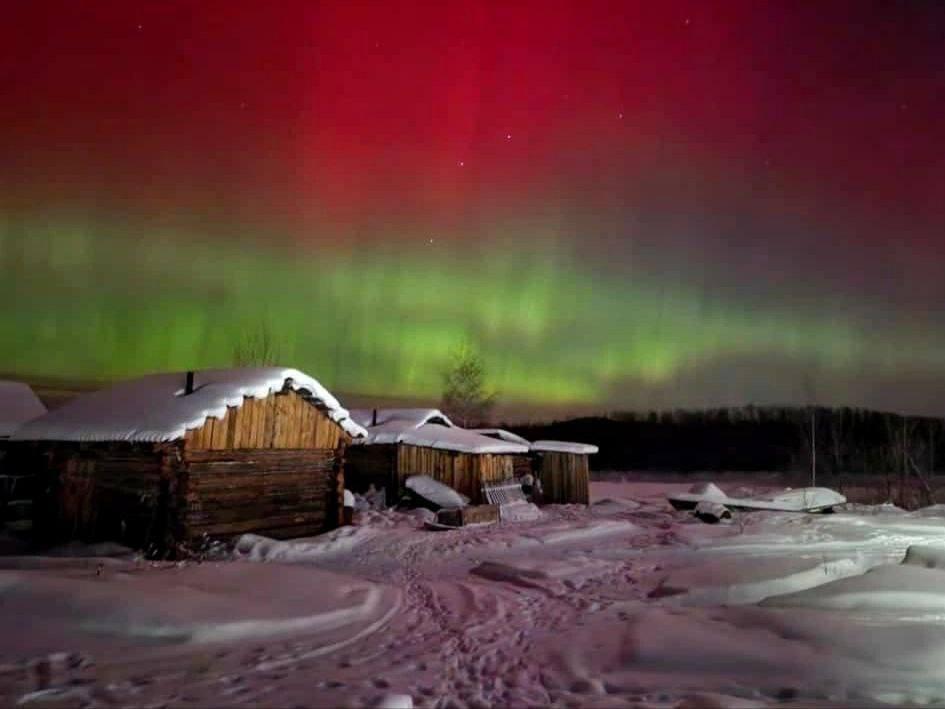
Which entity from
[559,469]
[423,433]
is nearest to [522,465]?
[559,469]

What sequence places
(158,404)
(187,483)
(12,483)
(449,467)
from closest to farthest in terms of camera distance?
(187,483)
(158,404)
(12,483)
(449,467)

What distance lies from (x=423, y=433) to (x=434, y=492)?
2757 mm

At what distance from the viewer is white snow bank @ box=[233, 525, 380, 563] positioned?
16.0 metres

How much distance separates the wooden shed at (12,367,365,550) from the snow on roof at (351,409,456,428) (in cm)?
1015

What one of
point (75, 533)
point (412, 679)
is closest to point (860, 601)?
point (412, 679)

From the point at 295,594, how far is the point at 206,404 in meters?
7.40

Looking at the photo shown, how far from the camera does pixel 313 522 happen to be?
65.1ft

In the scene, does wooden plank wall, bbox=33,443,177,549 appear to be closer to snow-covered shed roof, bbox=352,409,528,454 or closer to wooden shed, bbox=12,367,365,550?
wooden shed, bbox=12,367,365,550

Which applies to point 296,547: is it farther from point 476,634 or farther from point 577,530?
point 476,634

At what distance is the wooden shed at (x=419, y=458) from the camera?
27.2 m

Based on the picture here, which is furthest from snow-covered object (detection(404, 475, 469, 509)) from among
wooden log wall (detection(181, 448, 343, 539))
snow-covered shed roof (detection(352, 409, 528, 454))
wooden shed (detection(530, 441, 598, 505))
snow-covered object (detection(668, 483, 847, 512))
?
snow-covered object (detection(668, 483, 847, 512))

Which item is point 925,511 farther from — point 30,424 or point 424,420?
point 30,424

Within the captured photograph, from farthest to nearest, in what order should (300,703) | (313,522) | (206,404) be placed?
(313,522), (206,404), (300,703)

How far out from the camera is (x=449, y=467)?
91.9 ft
